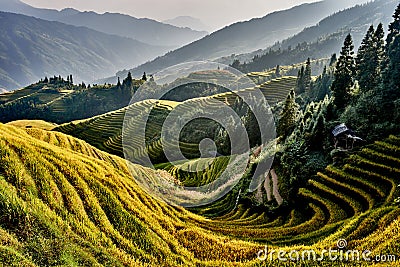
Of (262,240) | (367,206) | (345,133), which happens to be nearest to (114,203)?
(262,240)

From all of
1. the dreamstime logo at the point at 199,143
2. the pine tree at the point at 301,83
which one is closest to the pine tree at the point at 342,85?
the dreamstime logo at the point at 199,143

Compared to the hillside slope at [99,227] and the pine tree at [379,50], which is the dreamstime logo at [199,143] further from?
the pine tree at [379,50]

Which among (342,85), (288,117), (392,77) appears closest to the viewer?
(392,77)

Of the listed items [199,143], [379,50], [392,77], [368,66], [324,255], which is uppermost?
[379,50]

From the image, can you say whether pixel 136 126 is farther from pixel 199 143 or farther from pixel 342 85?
pixel 342 85

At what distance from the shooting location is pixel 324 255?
7.90 m

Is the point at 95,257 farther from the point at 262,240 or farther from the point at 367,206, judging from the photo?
the point at 367,206

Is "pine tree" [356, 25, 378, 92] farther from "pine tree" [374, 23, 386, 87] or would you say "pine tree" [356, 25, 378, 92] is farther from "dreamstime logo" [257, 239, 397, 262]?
"dreamstime logo" [257, 239, 397, 262]

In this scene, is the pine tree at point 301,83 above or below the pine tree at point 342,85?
below

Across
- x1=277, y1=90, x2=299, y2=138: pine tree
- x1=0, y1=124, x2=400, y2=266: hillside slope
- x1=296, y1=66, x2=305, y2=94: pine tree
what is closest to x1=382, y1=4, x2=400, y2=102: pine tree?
x1=277, y1=90, x2=299, y2=138: pine tree

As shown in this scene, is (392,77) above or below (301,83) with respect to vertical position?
above

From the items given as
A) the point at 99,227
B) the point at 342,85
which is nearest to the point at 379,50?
the point at 342,85

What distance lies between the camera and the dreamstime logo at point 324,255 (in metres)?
7.35

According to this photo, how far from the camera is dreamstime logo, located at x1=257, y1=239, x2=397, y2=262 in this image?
7.35 m
